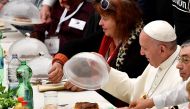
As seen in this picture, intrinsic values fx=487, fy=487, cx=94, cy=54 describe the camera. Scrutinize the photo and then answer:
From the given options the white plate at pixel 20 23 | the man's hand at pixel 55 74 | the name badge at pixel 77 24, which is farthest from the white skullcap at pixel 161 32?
the white plate at pixel 20 23

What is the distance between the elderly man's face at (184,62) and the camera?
7.54 ft

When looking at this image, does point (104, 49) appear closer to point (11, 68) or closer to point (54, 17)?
point (11, 68)

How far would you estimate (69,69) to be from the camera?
265 centimetres

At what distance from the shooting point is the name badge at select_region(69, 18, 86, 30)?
4.08 meters

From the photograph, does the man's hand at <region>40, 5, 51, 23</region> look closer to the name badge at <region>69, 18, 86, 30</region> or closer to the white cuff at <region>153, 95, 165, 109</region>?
the name badge at <region>69, 18, 86, 30</region>

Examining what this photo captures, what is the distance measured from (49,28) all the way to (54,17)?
143 mm

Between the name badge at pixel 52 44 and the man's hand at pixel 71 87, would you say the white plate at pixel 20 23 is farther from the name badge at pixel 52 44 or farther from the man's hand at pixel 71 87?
the man's hand at pixel 71 87

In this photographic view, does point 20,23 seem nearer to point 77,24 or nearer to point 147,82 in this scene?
point 77,24

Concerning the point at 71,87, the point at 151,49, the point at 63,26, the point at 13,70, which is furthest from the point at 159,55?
the point at 63,26

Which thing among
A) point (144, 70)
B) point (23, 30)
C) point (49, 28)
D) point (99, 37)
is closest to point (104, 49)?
point (99, 37)

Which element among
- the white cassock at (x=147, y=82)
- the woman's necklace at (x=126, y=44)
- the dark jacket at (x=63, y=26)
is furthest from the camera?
the dark jacket at (x=63, y=26)

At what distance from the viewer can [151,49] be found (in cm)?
256

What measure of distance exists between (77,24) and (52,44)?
31cm

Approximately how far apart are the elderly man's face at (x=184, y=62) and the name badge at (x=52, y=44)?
6.54ft
